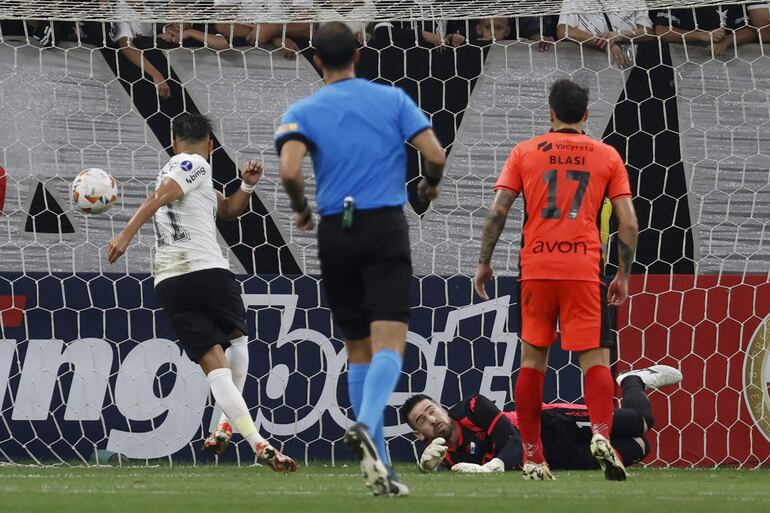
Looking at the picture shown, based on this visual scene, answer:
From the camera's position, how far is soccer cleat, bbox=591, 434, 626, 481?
5.56 m

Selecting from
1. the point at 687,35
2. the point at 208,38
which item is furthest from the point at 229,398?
the point at 687,35

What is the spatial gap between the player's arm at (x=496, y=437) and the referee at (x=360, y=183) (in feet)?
7.22

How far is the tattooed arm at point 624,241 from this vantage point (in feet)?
19.3

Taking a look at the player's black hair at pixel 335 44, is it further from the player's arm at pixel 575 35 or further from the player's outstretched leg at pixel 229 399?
the player's arm at pixel 575 35

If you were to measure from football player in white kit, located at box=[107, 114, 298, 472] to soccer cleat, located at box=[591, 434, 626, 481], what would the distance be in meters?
1.88

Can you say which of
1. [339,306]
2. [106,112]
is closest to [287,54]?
[106,112]

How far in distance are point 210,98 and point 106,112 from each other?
26.1 inches

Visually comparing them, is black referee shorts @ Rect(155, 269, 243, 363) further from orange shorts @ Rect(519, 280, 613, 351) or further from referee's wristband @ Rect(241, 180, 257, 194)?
orange shorts @ Rect(519, 280, 613, 351)

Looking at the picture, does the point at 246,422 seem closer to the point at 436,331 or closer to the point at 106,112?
the point at 436,331

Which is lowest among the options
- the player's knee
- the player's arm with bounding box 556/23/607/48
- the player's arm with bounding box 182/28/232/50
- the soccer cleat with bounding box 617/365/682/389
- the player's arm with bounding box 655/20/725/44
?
the player's knee

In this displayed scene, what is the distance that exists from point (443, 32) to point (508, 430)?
9.03 ft

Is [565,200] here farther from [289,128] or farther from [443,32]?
[443,32]

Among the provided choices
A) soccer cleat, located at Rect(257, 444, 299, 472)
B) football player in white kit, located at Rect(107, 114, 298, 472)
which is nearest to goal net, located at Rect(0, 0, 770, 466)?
football player in white kit, located at Rect(107, 114, 298, 472)

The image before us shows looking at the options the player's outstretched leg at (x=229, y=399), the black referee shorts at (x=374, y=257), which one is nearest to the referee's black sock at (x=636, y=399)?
the player's outstretched leg at (x=229, y=399)
